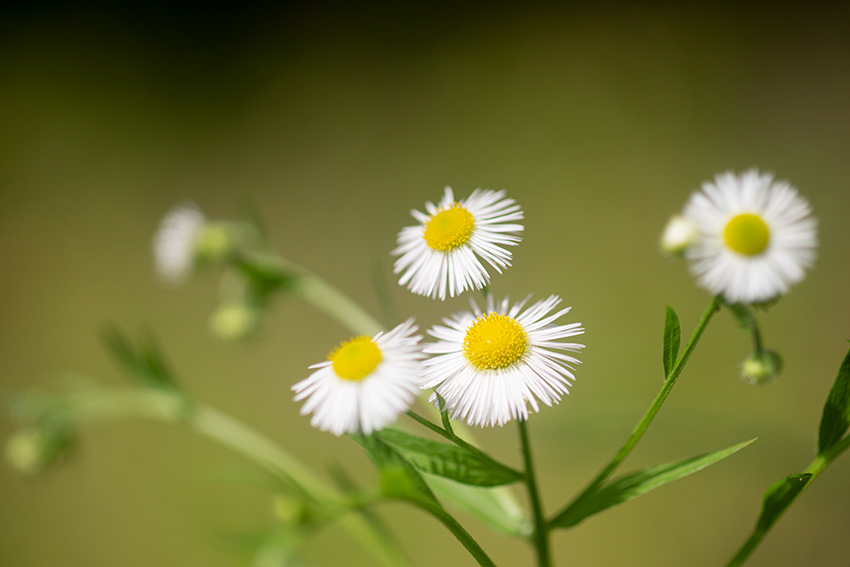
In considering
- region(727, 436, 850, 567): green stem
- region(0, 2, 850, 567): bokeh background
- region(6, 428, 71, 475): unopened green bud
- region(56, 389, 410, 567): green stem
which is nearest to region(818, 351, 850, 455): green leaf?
region(727, 436, 850, 567): green stem

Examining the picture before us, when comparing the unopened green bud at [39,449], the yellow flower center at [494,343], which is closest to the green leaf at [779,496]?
the yellow flower center at [494,343]

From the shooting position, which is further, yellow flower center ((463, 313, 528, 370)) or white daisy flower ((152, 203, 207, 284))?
white daisy flower ((152, 203, 207, 284))

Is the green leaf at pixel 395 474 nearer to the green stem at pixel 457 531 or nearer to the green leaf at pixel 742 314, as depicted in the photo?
the green stem at pixel 457 531

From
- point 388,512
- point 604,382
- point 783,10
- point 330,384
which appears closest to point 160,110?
point 388,512

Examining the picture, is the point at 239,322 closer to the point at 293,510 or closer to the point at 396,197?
the point at 293,510

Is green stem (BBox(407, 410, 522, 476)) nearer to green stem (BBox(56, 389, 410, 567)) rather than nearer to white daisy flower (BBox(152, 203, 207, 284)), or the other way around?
green stem (BBox(56, 389, 410, 567))
